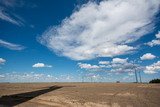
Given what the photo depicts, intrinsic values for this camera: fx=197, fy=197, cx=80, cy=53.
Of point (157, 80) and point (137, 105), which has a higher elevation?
point (157, 80)

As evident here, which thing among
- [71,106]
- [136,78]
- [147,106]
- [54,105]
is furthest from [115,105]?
[136,78]

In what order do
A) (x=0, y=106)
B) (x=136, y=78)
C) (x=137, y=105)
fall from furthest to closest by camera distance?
(x=136, y=78) < (x=137, y=105) < (x=0, y=106)

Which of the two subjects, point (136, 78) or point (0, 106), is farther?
point (136, 78)

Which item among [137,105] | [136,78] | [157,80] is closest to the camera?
[137,105]

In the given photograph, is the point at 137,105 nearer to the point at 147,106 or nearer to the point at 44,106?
the point at 147,106

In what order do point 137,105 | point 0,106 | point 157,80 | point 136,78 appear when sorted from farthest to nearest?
point 136,78 → point 157,80 → point 137,105 → point 0,106

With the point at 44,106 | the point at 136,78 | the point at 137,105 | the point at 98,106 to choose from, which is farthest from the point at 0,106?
the point at 136,78

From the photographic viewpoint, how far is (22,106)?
20469 millimetres

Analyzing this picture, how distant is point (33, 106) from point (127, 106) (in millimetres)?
10051

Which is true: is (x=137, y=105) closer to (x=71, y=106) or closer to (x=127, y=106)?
(x=127, y=106)

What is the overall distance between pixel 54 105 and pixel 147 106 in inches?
398

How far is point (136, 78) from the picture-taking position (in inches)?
4569

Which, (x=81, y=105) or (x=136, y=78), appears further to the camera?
(x=136, y=78)

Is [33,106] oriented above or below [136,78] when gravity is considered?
below
